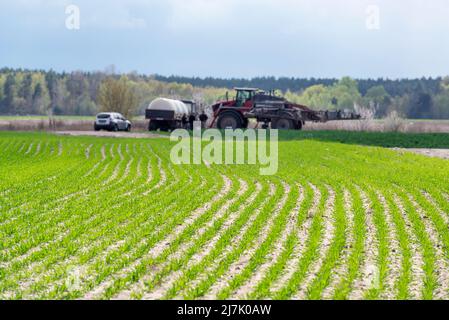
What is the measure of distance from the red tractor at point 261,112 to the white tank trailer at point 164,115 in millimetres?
5683

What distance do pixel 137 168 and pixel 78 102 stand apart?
5408 inches

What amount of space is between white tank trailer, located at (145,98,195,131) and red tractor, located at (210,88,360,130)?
18.6 ft

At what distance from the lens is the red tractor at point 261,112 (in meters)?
46.9

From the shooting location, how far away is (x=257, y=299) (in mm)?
7742

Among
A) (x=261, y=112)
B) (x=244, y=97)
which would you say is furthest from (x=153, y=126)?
(x=261, y=112)

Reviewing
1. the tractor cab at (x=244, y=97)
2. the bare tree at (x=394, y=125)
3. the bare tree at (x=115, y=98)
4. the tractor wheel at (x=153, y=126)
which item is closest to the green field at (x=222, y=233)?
the tractor cab at (x=244, y=97)

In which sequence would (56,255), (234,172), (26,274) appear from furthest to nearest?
(234,172) < (56,255) < (26,274)

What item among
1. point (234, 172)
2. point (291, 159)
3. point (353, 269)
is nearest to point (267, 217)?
point (353, 269)

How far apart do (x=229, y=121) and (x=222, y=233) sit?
35.8 m

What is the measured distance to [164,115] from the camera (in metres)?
52.6

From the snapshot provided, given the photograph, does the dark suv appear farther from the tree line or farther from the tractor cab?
the tree line

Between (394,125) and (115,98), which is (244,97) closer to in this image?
(394,125)

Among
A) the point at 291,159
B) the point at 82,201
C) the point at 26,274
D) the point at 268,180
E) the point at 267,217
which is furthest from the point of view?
the point at 291,159
